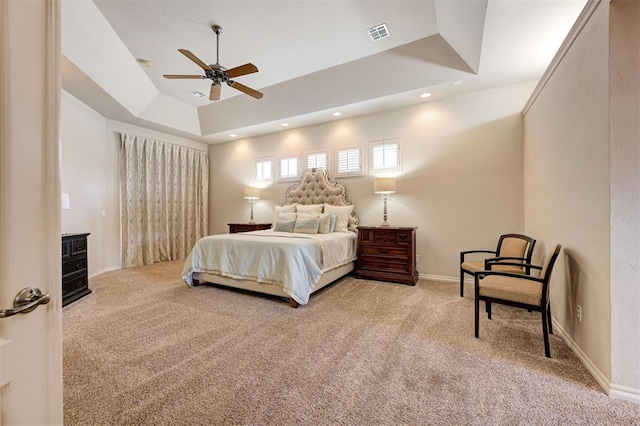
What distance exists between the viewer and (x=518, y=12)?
8.14 ft

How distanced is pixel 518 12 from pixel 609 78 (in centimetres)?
129

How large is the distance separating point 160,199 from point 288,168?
2795 millimetres

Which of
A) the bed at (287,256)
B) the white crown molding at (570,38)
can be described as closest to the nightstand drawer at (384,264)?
the bed at (287,256)

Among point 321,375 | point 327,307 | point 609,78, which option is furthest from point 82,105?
point 609,78

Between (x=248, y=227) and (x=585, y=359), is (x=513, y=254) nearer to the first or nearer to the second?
(x=585, y=359)

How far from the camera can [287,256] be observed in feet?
10.1

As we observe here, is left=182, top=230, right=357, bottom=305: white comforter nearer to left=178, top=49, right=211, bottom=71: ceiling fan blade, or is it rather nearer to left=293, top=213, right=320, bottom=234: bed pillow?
left=293, top=213, right=320, bottom=234: bed pillow

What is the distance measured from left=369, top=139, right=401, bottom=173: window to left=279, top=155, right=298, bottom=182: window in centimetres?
165

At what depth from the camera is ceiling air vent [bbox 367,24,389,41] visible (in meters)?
3.04

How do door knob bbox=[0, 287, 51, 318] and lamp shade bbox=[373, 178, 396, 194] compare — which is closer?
door knob bbox=[0, 287, 51, 318]

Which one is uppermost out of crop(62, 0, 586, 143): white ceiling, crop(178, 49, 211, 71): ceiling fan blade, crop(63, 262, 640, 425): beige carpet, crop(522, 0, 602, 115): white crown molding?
crop(62, 0, 586, 143): white ceiling

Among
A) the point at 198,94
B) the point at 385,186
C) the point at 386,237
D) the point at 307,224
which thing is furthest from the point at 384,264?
the point at 198,94

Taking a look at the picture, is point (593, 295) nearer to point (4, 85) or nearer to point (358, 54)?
point (4, 85)

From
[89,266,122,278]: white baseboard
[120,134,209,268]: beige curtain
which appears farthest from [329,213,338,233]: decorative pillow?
[89,266,122,278]: white baseboard
